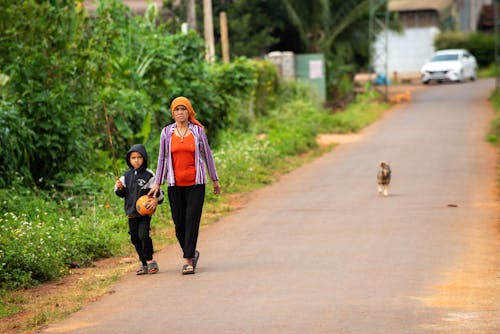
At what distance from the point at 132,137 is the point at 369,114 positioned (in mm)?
17651

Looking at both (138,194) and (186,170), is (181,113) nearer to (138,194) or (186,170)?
(186,170)

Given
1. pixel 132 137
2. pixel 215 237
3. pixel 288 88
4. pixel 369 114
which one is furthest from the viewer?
pixel 369 114

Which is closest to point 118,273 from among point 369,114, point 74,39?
point 74,39

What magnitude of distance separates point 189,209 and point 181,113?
933mm

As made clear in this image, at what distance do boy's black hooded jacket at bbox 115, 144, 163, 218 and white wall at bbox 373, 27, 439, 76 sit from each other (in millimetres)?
49745

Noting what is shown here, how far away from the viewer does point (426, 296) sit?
885 cm

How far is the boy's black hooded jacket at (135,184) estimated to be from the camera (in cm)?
1041

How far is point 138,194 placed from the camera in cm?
1041

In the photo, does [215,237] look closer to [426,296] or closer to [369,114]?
[426,296]

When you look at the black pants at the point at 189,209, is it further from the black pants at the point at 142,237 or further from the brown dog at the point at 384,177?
the brown dog at the point at 384,177

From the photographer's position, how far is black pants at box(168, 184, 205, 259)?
1038 cm

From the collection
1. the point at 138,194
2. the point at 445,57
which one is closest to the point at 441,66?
the point at 445,57

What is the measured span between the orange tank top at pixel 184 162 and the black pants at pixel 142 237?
525 millimetres

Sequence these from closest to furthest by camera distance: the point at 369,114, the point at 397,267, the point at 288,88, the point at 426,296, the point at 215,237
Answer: the point at 426,296 < the point at 397,267 < the point at 215,237 < the point at 288,88 < the point at 369,114
